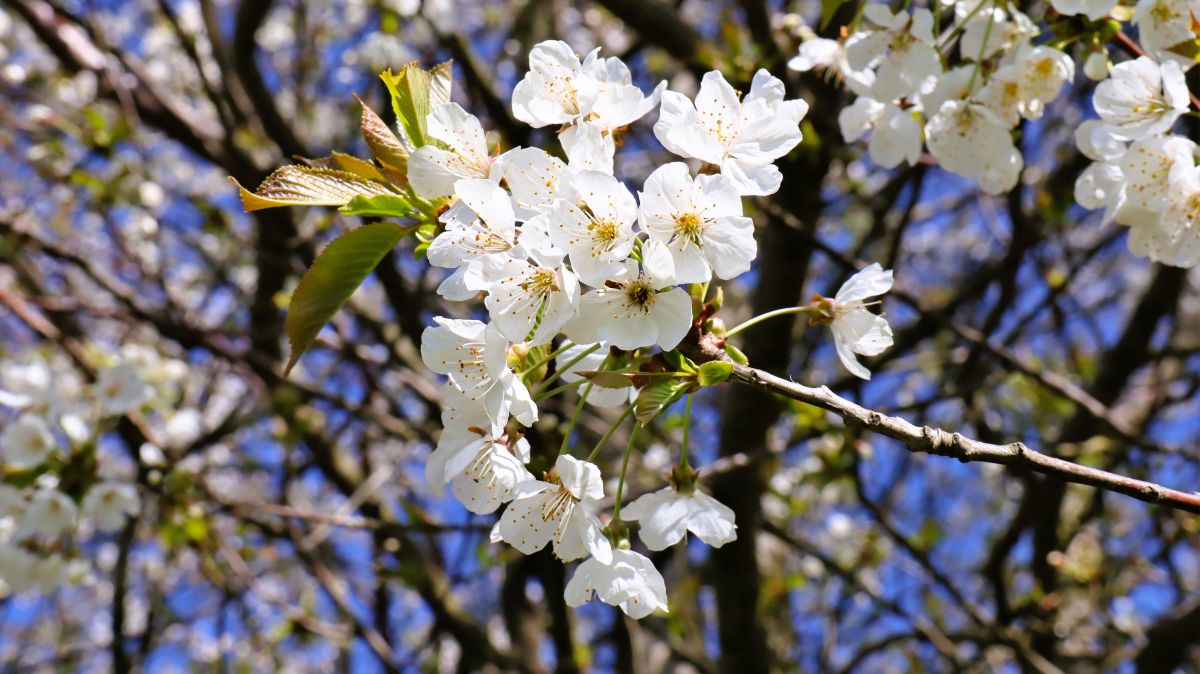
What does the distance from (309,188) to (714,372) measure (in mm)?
530

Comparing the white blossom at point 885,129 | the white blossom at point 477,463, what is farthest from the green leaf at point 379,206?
the white blossom at point 885,129

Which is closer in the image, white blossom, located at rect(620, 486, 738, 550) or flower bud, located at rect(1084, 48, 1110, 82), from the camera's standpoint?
white blossom, located at rect(620, 486, 738, 550)

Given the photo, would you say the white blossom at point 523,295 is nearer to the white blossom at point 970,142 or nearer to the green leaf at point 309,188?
the green leaf at point 309,188

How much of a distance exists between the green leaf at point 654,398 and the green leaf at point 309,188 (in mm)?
414

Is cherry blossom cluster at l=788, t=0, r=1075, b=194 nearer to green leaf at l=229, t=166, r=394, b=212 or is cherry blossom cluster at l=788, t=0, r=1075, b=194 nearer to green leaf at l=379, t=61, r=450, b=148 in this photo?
green leaf at l=379, t=61, r=450, b=148

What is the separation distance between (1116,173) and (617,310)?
0.94 meters

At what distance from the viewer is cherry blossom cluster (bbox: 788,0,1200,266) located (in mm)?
1410

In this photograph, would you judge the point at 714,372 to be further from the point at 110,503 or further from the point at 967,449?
the point at 110,503

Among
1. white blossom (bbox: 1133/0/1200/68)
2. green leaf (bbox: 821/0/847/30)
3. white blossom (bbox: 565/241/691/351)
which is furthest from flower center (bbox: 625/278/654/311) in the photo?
white blossom (bbox: 1133/0/1200/68)

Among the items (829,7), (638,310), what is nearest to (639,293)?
(638,310)

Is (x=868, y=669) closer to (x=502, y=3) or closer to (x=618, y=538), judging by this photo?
(x=502, y=3)

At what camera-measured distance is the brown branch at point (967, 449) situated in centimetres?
93

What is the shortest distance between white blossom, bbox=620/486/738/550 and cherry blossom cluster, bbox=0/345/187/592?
6.51 ft

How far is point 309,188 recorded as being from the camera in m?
1.12
